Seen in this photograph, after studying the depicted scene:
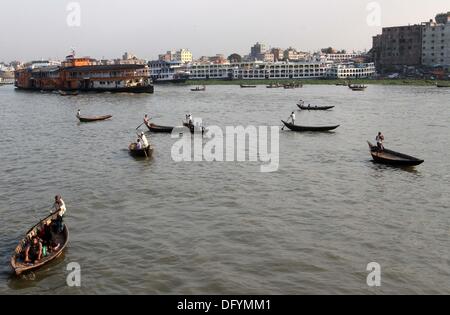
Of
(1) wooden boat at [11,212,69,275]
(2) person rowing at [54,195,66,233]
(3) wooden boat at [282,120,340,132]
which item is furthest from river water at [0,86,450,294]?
(3) wooden boat at [282,120,340,132]


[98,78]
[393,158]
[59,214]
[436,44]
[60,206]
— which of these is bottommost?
[59,214]

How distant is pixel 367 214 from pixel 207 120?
35799 millimetres

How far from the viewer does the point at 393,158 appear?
1063 inches

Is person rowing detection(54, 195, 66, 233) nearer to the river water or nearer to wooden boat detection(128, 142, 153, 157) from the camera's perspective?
the river water

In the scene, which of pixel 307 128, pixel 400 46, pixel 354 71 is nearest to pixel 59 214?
pixel 307 128

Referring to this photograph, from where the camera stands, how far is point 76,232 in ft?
56.7

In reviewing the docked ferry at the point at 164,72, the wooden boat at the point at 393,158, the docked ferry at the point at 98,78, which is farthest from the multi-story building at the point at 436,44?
the wooden boat at the point at 393,158

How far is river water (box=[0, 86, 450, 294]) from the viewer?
1357 centimetres

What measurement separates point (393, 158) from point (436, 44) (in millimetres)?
129378

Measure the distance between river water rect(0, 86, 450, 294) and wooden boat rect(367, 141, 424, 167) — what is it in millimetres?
537

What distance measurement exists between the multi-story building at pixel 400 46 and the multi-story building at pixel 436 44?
6.25ft

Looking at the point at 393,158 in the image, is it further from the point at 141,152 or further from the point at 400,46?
the point at 400,46

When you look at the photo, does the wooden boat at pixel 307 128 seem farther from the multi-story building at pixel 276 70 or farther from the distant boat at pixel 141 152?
the multi-story building at pixel 276 70

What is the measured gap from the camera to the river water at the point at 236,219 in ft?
44.5
